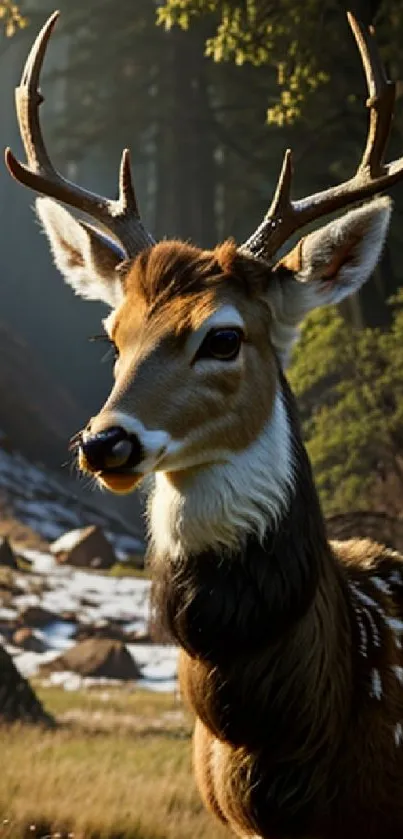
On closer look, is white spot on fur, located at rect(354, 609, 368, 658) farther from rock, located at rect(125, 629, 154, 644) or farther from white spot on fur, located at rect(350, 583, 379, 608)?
rock, located at rect(125, 629, 154, 644)

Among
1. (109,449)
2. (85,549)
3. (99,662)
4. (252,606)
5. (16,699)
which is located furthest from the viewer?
(85,549)

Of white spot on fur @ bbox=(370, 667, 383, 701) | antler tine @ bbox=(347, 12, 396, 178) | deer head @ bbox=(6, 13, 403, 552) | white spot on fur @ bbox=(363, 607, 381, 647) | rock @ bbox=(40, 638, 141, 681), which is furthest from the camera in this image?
rock @ bbox=(40, 638, 141, 681)

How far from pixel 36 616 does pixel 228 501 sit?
3.99m

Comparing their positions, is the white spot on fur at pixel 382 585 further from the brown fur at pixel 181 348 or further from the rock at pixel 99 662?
the rock at pixel 99 662

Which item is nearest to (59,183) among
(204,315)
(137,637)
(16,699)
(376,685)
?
(204,315)

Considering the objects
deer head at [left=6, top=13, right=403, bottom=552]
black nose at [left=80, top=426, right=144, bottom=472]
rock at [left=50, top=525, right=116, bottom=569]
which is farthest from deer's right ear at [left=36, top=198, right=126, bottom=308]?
rock at [left=50, top=525, right=116, bottom=569]

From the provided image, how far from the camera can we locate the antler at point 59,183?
2955 millimetres

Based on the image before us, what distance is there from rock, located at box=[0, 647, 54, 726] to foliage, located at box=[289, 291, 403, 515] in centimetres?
208

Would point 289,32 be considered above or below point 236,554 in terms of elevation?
above

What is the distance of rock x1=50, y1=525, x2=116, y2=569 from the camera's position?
6824 millimetres

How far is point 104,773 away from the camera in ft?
15.4

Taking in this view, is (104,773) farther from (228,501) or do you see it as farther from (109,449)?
(109,449)

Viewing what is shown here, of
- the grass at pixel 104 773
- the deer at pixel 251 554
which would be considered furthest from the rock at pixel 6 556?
the deer at pixel 251 554

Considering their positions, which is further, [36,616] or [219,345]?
[36,616]
